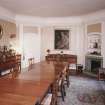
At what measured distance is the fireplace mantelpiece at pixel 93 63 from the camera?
6.74 meters

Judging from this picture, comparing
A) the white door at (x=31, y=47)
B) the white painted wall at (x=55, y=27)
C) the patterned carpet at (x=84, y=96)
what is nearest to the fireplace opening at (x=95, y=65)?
the white painted wall at (x=55, y=27)

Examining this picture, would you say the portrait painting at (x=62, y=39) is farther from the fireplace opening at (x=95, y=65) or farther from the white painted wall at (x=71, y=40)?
the fireplace opening at (x=95, y=65)

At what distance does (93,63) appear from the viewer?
7.14 meters

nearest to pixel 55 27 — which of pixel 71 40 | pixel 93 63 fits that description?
pixel 71 40

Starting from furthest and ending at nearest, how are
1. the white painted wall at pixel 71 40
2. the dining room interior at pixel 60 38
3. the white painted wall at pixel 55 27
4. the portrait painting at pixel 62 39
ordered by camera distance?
the portrait painting at pixel 62 39, the white painted wall at pixel 71 40, the white painted wall at pixel 55 27, the dining room interior at pixel 60 38

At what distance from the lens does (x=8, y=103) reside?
152 centimetres

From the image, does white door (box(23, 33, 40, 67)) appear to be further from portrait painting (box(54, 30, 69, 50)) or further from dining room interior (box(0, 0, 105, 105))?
portrait painting (box(54, 30, 69, 50))

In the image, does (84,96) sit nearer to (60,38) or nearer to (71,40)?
(71,40)

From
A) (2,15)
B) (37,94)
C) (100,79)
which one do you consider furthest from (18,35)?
(37,94)

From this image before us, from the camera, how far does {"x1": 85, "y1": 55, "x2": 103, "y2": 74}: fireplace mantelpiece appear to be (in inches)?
265

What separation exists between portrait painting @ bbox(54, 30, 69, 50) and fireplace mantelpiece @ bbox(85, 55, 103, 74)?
4.60 ft

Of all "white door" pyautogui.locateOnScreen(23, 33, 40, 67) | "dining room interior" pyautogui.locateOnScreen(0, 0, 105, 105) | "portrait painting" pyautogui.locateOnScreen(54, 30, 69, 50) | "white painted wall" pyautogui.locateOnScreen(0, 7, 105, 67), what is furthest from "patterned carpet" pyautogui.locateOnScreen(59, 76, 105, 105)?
"white door" pyautogui.locateOnScreen(23, 33, 40, 67)

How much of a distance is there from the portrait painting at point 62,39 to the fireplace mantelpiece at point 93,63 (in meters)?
1.40

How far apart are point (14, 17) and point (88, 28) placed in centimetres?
382
